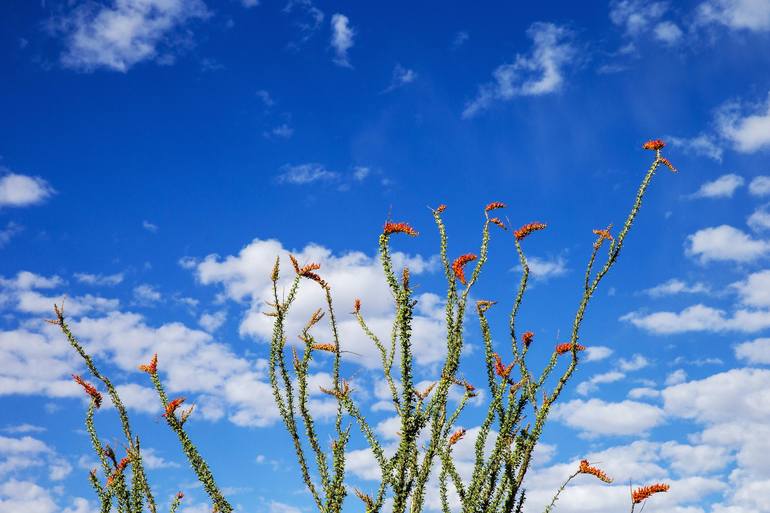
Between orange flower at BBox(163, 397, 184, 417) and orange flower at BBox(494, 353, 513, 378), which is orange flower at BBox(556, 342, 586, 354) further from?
orange flower at BBox(163, 397, 184, 417)

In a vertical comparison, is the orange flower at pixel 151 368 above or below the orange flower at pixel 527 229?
below

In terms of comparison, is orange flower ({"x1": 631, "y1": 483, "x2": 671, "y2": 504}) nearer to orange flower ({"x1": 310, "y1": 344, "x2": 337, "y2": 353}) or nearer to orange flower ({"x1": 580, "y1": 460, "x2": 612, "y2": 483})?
orange flower ({"x1": 580, "y1": 460, "x2": 612, "y2": 483})

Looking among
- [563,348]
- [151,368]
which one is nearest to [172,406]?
[151,368]

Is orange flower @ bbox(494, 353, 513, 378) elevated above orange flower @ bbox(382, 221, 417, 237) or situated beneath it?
situated beneath

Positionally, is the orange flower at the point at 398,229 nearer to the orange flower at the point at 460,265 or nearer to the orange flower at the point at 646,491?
the orange flower at the point at 460,265

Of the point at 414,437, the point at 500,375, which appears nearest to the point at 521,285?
the point at 500,375

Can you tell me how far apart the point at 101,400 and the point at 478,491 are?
16.7 ft

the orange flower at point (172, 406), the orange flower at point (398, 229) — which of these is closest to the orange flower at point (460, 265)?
the orange flower at point (398, 229)

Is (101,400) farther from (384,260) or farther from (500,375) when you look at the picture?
(500,375)

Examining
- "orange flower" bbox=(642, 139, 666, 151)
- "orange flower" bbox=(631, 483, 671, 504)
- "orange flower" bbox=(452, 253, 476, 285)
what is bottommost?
"orange flower" bbox=(631, 483, 671, 504)

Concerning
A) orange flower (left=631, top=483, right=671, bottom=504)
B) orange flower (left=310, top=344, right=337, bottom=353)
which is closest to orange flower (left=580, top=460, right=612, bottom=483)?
orange flower (left=631, top=483, right=671, bottom=504)

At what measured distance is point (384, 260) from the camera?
7.54 m

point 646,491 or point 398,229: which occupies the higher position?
point 398,229

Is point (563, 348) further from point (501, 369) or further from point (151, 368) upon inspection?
point (151, 368)
